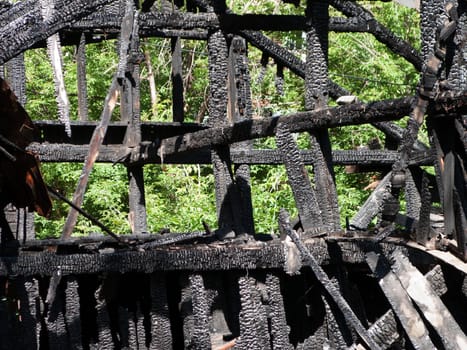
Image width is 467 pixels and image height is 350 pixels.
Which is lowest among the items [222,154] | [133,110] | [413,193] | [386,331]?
[386,331]

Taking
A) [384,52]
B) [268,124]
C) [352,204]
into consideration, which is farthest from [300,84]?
[268,124]

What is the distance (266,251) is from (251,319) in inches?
19.5

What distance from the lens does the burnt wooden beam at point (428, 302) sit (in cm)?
598

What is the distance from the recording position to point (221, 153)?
310 inches

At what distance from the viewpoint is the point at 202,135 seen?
7.86 meters

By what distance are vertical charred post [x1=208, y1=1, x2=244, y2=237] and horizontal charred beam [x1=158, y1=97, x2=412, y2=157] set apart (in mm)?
198

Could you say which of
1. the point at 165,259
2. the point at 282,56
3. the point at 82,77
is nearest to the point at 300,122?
the point at 165,259

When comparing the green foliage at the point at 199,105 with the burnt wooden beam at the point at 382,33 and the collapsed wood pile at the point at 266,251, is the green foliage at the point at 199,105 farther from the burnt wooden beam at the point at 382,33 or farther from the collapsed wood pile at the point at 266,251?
the collapsed wood pile at the point at 266,251

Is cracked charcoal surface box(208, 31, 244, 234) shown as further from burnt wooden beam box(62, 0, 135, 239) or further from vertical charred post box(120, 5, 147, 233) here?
burnt wooden beam box(62, 0, 135, 239)

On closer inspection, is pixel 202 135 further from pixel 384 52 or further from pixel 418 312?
pixel 384 52

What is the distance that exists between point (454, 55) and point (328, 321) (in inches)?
82.3

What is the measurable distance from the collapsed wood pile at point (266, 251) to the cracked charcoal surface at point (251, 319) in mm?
10

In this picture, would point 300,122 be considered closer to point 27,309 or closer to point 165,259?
point 165,259

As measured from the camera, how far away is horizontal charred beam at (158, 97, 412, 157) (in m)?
6.28
